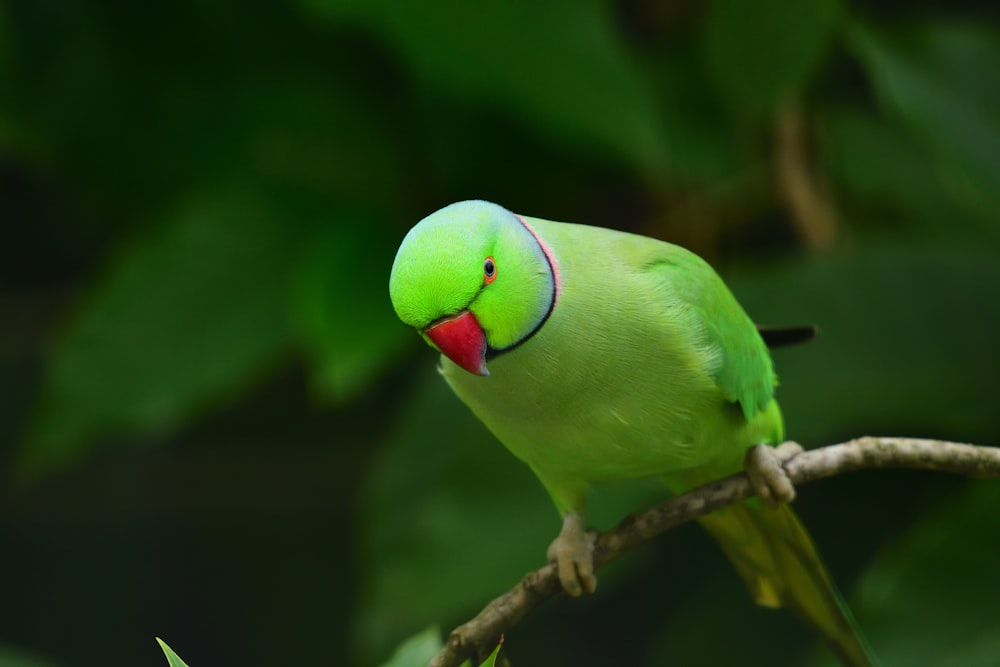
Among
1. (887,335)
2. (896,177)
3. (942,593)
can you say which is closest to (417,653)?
(942,593)

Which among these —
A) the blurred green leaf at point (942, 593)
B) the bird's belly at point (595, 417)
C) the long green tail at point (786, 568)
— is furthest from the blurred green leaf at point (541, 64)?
the bird's belly at point (595, 417)

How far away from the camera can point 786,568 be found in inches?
43.8

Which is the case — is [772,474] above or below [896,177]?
above

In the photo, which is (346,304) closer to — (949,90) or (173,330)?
(173,330)

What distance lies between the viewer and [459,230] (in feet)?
2.33

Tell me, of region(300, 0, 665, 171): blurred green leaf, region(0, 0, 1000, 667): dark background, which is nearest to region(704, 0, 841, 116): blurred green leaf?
region(0, 0, 1000, 667): dark background

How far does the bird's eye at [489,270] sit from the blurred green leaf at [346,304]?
1125 mm

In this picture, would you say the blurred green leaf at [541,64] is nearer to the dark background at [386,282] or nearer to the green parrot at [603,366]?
the dark background at [386,282]

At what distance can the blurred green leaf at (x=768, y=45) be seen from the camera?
1.75 meters

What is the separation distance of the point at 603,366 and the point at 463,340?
167 mm

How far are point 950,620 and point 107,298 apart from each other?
4.95 ft

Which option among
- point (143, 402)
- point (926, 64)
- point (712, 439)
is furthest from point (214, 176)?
point (712, 439)

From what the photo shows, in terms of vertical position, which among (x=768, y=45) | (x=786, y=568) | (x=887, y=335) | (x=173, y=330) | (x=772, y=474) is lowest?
(x=887, y=335)

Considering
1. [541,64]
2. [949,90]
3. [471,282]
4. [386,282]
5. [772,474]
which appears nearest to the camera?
[471,282]
